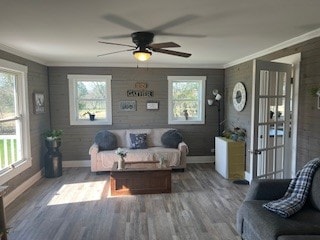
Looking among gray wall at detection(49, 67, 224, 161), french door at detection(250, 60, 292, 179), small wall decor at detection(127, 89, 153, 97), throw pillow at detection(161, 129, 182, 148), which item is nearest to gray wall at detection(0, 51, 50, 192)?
gray wall at detection(49, 67, 224, 161)

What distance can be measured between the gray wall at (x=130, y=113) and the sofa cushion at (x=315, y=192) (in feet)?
12.7

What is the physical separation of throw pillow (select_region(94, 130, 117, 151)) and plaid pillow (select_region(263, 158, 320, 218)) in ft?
12.3

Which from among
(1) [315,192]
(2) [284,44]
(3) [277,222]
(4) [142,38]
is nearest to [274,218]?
(3) [277,222]

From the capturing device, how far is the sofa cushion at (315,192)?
2.33 meters

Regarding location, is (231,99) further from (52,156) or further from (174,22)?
(52,156)

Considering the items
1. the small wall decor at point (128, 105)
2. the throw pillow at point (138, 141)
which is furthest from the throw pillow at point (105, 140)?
the small wall decor at point (128, 105)

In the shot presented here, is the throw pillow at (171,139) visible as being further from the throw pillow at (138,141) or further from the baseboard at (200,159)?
the baseboard at (200,159)

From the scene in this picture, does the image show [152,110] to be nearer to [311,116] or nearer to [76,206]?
[76,206]

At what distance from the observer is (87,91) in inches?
233

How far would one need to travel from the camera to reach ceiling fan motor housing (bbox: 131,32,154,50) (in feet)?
9.96

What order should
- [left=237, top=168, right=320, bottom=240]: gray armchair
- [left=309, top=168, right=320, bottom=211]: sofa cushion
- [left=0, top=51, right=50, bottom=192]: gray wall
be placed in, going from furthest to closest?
1. [left=0, top=51, right=50, bottom=192]: gray wall
2. [left=309, top=168, right=320, bottom=211]: sofa cushion
3. [left=237, top=168, right=320, bottom=240]: gray armchair

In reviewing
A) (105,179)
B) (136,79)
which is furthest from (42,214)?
(136,79)

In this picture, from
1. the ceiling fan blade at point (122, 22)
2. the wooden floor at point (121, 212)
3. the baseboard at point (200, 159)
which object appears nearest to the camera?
the ceiling fan blade at point (122, 22)

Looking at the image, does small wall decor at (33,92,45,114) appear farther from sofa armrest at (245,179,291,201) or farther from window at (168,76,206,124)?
sofa armrest at (245,179,291,201)
